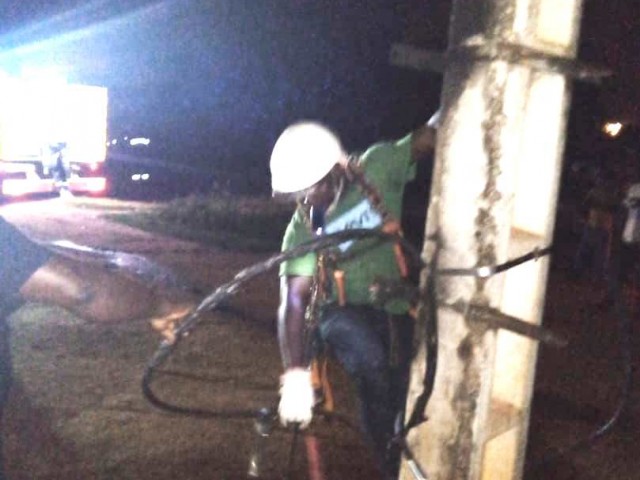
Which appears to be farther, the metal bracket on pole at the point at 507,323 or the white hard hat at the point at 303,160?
the white hard hat at the point at 303,160

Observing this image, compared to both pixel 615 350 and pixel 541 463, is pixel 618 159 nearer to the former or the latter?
pixel 615 350

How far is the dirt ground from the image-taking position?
17.0 ft

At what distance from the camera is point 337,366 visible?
23.8 ft

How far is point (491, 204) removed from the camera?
7.27ft

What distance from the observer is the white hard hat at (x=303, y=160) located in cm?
362

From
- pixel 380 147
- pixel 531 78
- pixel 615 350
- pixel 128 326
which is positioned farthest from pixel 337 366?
pixel 531 78

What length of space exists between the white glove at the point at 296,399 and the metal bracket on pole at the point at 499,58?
1.36 m

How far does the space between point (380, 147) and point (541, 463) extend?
2133mm

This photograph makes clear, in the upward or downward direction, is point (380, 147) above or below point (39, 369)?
above

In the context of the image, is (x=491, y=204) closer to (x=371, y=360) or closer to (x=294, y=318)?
(x=294, y=318)

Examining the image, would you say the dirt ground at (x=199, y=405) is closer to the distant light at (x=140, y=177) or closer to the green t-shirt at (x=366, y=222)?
the green t-shirt at (x=366, y=222)

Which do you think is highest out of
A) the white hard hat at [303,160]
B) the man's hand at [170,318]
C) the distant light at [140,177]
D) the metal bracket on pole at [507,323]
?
the white hard hat at [303,160]

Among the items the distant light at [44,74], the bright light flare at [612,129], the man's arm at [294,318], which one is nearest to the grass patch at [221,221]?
the distant light at [44,74]

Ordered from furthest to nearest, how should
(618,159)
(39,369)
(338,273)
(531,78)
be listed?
1. (618,159)
2. (39,369)
3. (338,273)
4. (531,78)
